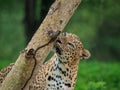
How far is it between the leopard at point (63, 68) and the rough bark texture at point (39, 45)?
3.72 feet

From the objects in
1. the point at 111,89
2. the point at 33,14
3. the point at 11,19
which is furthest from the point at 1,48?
the point at 111,89

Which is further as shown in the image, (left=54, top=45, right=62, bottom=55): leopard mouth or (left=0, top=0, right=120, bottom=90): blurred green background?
(left=0, top=0, right=120, bottom=90): blurred green background

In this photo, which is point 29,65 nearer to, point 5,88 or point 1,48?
point 5,88

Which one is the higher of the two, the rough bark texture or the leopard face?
the leopard face

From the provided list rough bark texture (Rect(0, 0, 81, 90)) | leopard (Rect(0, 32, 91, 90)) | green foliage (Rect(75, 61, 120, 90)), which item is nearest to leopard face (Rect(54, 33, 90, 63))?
leopard (Rect(0, 32, 91, 90))

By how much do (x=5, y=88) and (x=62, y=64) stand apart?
1.40 metres

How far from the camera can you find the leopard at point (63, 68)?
10.0m

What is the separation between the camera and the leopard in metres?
10.0

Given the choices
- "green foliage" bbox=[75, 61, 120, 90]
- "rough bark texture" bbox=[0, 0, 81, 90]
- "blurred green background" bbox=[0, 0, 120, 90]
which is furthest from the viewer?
"blurred green background" bbox=[0, 0, 120, 90]

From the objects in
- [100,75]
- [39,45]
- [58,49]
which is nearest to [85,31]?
[100,75]

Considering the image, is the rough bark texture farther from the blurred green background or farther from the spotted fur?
the blurred green background

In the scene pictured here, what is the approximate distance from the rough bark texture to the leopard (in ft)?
3.72

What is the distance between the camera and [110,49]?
31.3m

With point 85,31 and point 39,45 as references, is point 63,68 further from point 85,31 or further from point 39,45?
point 85,31
